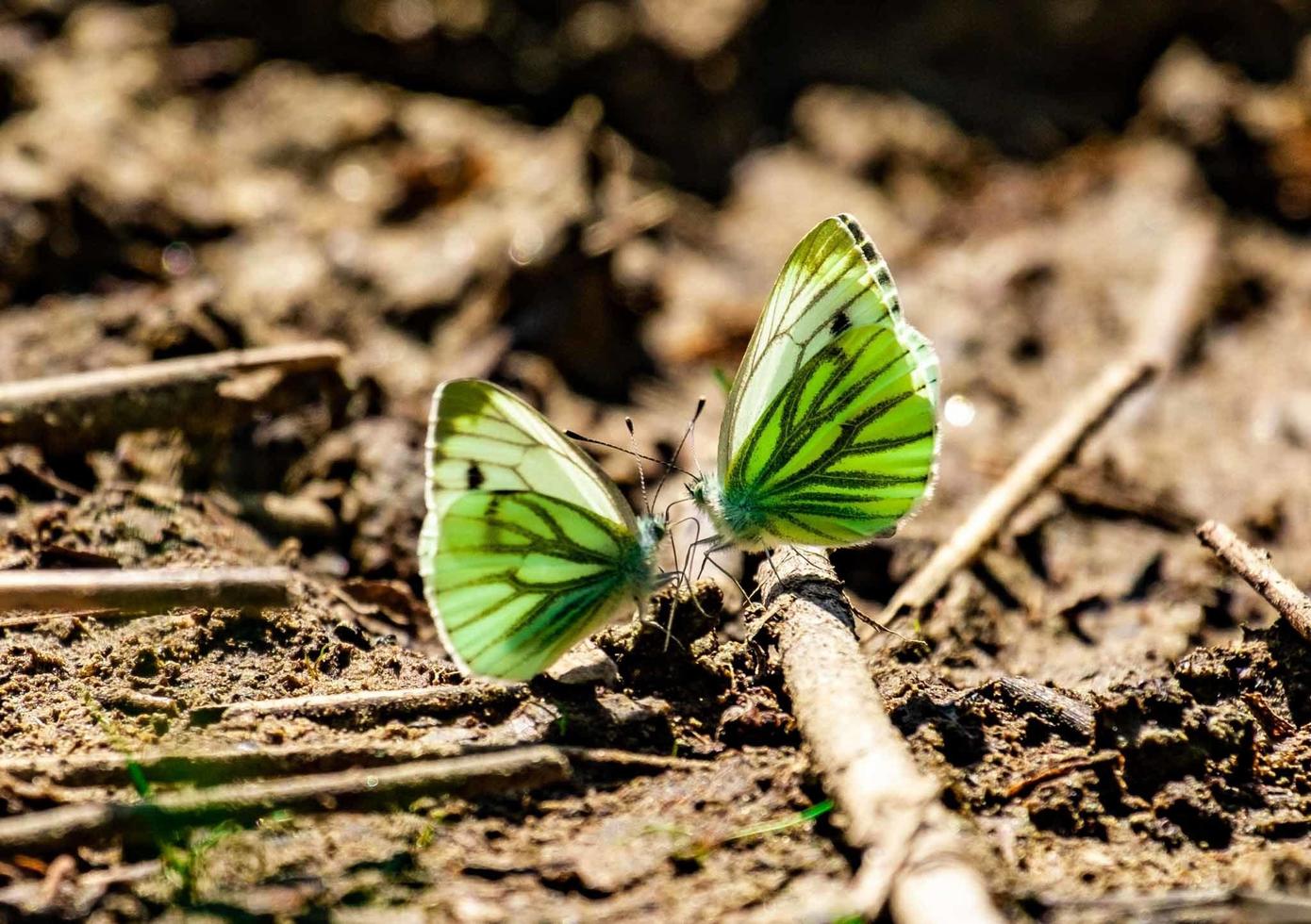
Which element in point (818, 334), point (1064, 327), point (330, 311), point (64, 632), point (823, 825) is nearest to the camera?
point (823, 825)

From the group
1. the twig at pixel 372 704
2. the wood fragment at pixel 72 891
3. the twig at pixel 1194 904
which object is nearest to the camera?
the twig at pixel 1194 904

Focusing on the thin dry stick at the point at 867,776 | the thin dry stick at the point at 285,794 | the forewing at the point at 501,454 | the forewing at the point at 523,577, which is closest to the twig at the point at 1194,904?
the thin dry stick at the point at 867,776

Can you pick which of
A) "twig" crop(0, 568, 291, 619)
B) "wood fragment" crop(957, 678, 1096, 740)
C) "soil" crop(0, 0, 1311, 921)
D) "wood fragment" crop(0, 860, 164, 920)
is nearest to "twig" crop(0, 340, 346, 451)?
"soil" crop(0, 0, 1311, 921)

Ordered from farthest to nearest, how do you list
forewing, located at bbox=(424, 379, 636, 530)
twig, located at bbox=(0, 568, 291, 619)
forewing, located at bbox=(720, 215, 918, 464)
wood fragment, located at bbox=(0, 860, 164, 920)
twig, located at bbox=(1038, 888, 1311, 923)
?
forewing, located at bbox=(720, 215, 918, 464)
forewing, located at bbox=(424, 379, 636, 530)
twig, located at bbox=(0, 568, 291, 619)
wood fragment, located at bbox=(0, 860, 164, 920)
twig, located at bbox=(1038, 888, 1311, 923)

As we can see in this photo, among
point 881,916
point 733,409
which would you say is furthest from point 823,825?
point 733,409

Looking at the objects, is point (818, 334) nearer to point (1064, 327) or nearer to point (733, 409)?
point (733, 409)

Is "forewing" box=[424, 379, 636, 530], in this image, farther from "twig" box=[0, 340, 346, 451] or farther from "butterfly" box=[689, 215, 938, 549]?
"twig" box=[0, 340, 346, 451]

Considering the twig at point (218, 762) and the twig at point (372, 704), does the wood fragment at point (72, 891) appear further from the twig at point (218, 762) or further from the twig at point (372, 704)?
the twig at point (372, 704)
